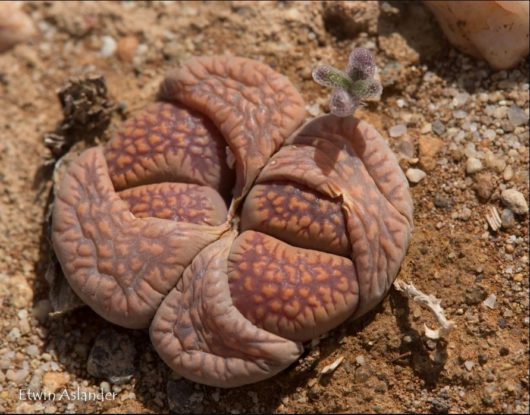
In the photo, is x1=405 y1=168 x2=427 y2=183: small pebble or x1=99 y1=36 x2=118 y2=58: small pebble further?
x1=99 y1=36 x2=118 y2=58: small pebble

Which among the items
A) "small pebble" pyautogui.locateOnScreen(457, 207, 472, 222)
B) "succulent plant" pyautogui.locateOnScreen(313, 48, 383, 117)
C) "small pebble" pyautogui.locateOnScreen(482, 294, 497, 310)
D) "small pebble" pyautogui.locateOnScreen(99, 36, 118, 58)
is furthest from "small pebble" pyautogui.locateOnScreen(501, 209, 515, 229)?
"small pebble" pyautogui.locateOnScreen(99, 36, 118, 58)

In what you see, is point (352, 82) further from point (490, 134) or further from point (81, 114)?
point (81, 114)

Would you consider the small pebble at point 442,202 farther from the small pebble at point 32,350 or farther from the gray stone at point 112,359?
the small pebble at point 32,350

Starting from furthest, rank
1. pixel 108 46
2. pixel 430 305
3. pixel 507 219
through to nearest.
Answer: pixel 108 46 → pixel 507 219 → pixel 430 305

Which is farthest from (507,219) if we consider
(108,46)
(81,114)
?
(108,46)

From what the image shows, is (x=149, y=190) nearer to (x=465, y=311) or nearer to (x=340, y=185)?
(x=340, y=185)

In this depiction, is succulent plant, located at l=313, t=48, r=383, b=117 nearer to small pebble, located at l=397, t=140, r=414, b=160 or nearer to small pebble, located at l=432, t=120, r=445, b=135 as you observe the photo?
small pebble, located at l=397, t=140, r=414, b=160

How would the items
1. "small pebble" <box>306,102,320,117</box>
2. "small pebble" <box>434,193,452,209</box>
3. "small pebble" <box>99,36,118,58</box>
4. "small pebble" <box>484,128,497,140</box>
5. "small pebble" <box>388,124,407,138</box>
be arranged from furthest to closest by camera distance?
"small pebble" <box>99,36,118,58</box> < "small pebble" <box>306,102,320,117</box> < "small pebble" <box>388,124,407,138</box> < "small pebble" <box>484,128,497,140</box> < "small pebble" <box>434,193,452,209</box>
